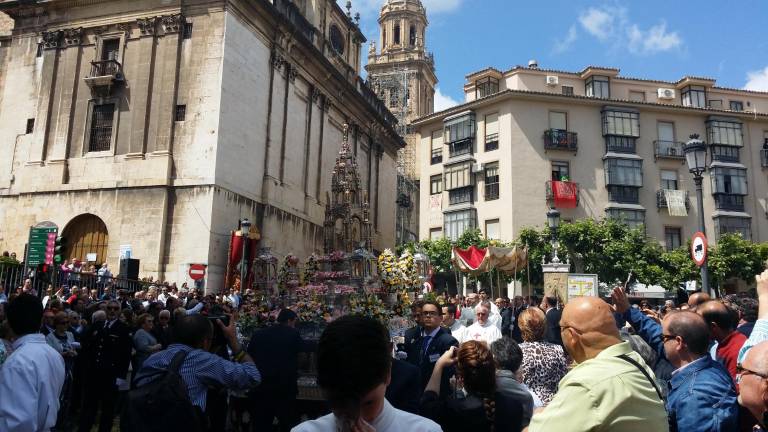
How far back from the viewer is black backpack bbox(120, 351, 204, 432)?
3.70 metres

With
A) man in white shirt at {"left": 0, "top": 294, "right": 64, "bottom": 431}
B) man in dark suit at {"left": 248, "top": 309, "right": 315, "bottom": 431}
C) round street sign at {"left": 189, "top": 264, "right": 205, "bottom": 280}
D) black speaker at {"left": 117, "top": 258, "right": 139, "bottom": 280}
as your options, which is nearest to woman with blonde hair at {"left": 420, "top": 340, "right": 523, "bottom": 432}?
man in white shirt at {"left": 0, "top": 294, "right": 64, "bottom": 431}

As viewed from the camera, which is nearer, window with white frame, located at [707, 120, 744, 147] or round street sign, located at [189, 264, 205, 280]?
round street sign, located at [189, 264, 205, 280]

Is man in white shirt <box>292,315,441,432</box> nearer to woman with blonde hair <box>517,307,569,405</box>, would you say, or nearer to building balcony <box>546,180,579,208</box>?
woman with blonde hair <box>517,307,569,405</box>

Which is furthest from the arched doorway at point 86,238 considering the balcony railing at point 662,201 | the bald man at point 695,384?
the balcony railing at point 662,201

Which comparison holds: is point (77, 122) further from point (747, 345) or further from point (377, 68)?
point (377, 68)

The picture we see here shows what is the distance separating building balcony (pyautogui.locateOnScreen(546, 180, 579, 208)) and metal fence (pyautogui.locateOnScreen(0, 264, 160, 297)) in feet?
87.8

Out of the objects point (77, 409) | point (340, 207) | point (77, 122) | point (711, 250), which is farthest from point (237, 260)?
point (711, 250)

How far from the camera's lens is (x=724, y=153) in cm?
4031

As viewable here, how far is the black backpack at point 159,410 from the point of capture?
3701mm

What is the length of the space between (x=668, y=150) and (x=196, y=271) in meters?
32.5

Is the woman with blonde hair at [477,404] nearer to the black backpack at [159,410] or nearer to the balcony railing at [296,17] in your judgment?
the black backpack at [159,410]

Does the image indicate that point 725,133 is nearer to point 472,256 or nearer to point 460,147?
Answer: point 460,147

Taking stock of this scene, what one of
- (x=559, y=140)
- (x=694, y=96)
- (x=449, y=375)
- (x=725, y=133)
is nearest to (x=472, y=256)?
(x=449, y=375)

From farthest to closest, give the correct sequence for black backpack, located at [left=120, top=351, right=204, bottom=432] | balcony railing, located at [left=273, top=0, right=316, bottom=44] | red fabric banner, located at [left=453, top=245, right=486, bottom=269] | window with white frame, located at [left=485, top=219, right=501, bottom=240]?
window with white frame, located at [left=485, top=219, right=501, bottom=240]
balcony railing, located at [left=273, top=0, right=316, bottom=44]
red fabric banner, located at [left=453, top=245, right=486, bottom=269]
black backpack, located at [left=120, top=351, right=204, bottom=432]
